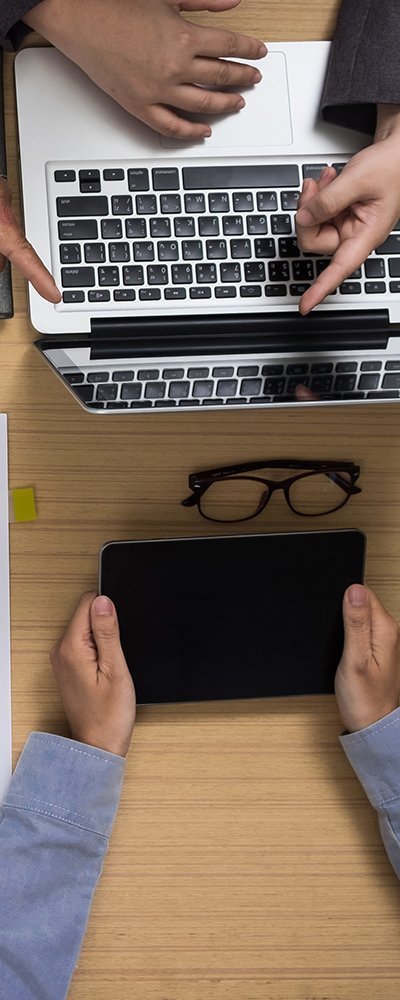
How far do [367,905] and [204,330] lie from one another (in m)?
0.61

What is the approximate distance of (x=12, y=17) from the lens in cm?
67

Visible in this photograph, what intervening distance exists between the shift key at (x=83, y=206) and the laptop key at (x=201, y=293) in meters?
0.11

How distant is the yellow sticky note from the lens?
2.50 ft

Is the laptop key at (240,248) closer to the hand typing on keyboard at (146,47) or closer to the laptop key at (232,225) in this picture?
the laptop key at (232,225)

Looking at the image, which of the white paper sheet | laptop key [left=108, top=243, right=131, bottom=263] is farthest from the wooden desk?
laptop key [left=108, top=243, right=131, bottom=263]

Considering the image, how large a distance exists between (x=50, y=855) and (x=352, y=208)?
701mm

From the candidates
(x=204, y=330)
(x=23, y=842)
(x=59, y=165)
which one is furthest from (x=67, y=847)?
(x=59, y=165)

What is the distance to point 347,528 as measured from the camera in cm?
77

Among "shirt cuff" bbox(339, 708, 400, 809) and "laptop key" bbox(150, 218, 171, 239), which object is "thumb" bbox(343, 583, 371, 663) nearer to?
"shirt cuff" bbox(339, 708, 400, 809)

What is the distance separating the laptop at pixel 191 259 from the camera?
27.2 inches

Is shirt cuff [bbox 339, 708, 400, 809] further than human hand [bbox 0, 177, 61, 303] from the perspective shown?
Yes

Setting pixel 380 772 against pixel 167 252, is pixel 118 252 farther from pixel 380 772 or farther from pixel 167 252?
pixel 380 772

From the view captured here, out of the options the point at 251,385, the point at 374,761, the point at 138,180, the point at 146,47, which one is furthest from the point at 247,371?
the point at 374,761

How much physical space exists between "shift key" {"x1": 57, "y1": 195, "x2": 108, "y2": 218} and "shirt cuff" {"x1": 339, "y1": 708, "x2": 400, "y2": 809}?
0.58m
